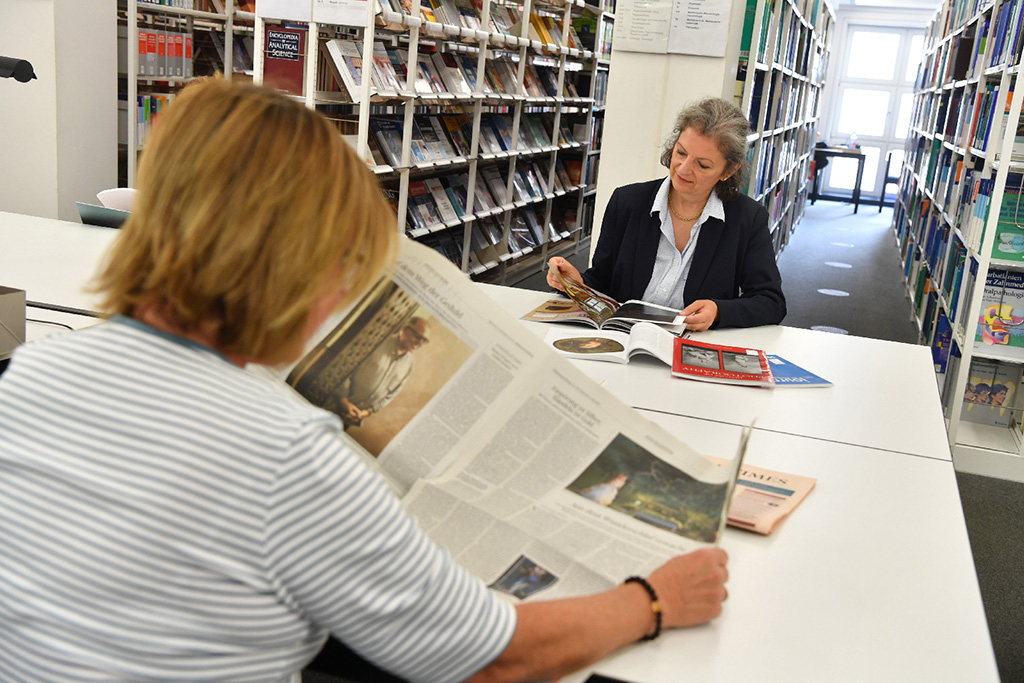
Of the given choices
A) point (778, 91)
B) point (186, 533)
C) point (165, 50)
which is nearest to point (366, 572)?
point (186, 533)

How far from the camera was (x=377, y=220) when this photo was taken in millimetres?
760

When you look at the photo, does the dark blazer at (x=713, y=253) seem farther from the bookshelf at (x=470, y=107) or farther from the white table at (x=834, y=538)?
the bookshelf at (x=470, y=107)

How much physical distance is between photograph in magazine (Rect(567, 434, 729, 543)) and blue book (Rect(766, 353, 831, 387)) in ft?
2.51

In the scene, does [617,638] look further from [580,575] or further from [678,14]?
[678,14]

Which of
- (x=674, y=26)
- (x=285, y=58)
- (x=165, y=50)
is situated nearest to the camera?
(x=674, y=26)

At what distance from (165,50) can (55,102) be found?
3.33ft

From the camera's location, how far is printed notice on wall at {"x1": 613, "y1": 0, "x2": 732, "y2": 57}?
3471mm

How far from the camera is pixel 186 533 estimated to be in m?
0.66

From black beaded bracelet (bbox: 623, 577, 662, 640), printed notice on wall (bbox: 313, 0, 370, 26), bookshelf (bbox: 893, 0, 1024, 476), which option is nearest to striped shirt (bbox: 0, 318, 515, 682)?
→ black beaded bracelet (bbox: 623, 577, 662, 640)

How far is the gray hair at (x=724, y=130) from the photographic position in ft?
8.00

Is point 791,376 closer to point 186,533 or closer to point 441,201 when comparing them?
point 186,533

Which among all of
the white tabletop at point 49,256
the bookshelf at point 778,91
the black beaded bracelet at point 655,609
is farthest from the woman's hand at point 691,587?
the bookshelf at point 778,91

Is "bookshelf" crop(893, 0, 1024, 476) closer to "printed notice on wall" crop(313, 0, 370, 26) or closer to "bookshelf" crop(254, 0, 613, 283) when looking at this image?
"bookshelf" crop(254, 0, 613, 283)

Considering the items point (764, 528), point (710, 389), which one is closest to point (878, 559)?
point (764, 528)
